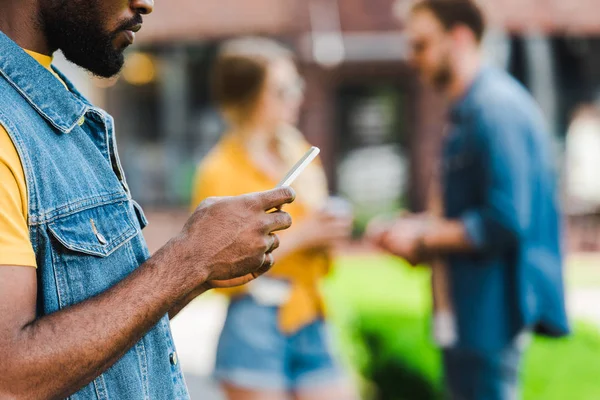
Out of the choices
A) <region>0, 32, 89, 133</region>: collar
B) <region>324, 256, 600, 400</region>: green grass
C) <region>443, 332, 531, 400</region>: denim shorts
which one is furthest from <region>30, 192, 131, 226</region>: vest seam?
<region>324, 256, 600, 400</region>: green grass

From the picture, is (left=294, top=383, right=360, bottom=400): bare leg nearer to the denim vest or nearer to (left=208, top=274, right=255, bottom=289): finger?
(left=208, top=274, right=255, bottom=289): finger

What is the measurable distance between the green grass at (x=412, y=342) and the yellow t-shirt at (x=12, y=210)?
8.59 feet

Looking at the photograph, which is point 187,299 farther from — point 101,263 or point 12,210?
point 12,210

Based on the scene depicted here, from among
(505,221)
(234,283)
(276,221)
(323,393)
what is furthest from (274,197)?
(323,393)

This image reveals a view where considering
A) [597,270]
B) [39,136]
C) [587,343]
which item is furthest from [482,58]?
[597,270]

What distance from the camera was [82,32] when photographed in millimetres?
1497

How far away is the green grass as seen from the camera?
4.46m

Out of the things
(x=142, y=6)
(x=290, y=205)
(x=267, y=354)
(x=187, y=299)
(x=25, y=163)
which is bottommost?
(x=267, y=354)

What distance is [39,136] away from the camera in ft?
4.55

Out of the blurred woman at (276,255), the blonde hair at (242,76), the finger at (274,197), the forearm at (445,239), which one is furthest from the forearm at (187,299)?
the blonde hair at (242,76)

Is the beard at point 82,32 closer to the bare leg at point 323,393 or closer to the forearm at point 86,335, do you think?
the forearm at point 86,335

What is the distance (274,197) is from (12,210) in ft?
1.53

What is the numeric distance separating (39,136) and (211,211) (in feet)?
1.07

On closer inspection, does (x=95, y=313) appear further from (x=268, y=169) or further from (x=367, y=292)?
(x=367, y=292)
